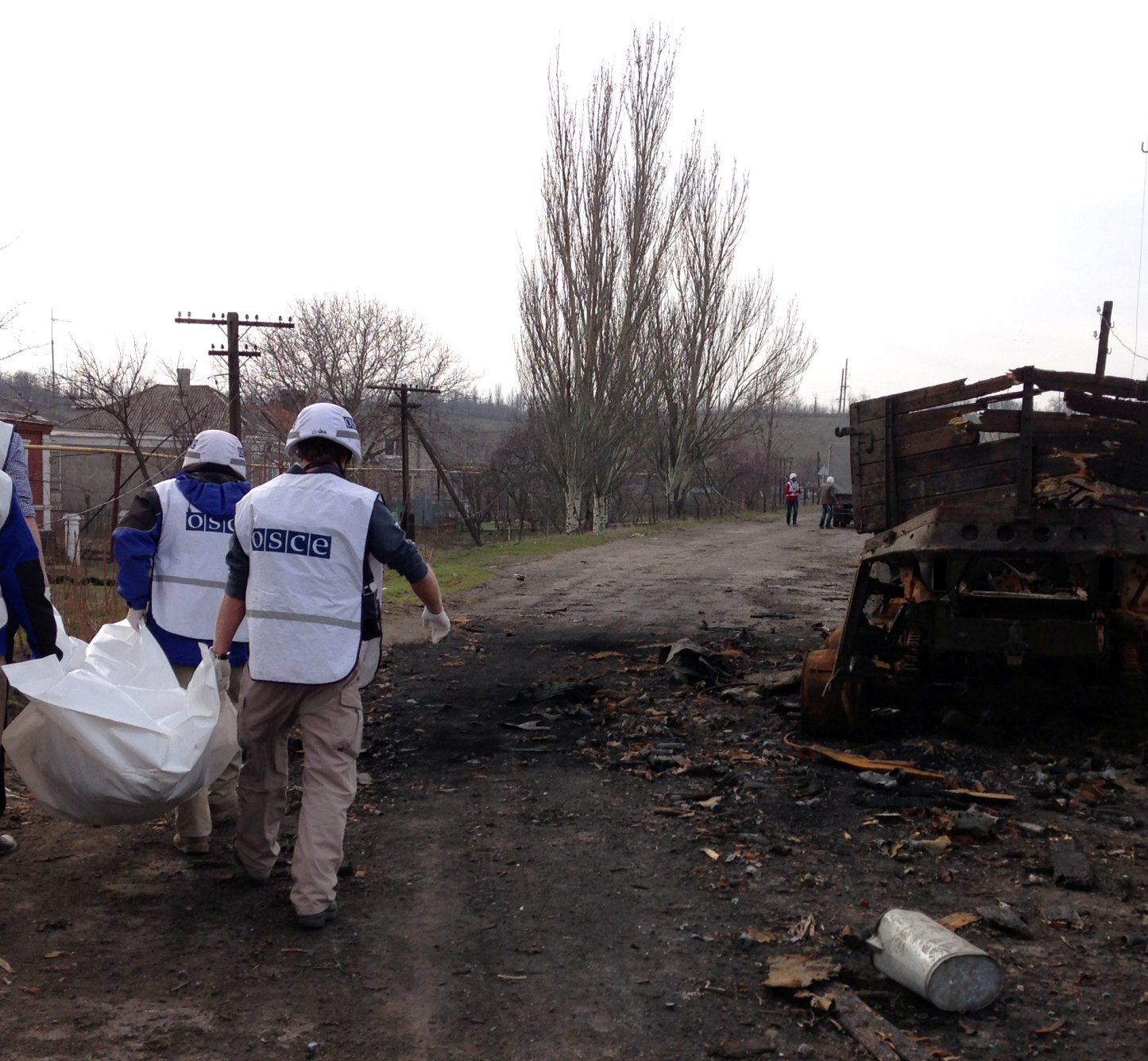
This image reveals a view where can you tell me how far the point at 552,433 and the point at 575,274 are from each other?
452 centimetres

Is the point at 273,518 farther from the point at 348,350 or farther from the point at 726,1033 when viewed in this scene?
the point at 348,350

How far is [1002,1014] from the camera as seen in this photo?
337cm

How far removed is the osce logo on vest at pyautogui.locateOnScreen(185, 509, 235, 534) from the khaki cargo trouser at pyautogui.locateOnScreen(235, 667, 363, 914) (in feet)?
3.02

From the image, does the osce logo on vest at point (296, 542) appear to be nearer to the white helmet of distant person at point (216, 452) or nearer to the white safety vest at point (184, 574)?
the white safety vest at point (184, 574)

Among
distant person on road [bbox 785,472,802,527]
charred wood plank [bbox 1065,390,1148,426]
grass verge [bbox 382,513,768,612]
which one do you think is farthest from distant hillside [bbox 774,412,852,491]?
charred wood plank [bbox 1065,390,1148,426]

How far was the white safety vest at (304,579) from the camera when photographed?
4.16 metres

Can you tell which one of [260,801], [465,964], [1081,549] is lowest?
[465,964]

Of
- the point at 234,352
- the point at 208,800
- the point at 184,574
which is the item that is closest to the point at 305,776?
the point at 208,800

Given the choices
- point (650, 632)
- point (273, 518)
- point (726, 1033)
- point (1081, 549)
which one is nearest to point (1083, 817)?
point (1081, 549)

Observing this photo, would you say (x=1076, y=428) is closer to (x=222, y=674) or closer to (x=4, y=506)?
(x=222, y=674)

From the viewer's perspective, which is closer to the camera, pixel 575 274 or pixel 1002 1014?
pixel 1002 1014

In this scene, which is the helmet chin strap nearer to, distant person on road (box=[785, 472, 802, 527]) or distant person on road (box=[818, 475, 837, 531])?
distant person on road (box=[818, 475, 837, 531])

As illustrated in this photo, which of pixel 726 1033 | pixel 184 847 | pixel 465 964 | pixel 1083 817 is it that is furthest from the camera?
pixel 1083 817

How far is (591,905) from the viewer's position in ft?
13.9
